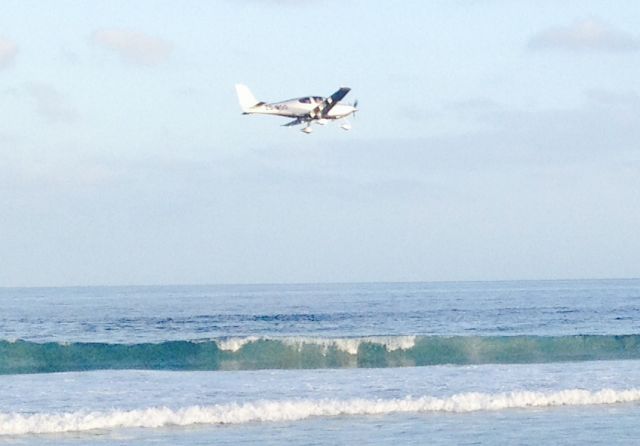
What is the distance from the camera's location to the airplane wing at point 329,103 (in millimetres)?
38562

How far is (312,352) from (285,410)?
17117mm

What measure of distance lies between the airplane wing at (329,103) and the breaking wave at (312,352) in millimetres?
7524

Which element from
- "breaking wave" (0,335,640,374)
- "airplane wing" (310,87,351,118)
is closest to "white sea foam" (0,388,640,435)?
"breaking wave" (0,335,640,374)

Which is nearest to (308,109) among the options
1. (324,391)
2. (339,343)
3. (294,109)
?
(294,109)

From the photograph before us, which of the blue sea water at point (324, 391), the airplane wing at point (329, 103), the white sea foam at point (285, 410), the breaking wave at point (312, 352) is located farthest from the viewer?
the airplane wing at point (329, 103)

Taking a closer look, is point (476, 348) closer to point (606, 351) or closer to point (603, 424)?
point (606, 351)

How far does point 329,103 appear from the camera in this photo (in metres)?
39.0

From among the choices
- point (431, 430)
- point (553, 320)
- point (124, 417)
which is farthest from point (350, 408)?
point (553, 320)

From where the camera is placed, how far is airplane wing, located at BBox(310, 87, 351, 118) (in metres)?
38.6

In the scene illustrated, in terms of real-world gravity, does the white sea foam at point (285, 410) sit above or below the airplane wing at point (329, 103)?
below

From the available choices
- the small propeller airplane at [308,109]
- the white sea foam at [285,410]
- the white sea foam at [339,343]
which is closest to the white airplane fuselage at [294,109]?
the small propeller airplane at [308,109]

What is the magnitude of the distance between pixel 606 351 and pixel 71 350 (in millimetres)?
17998

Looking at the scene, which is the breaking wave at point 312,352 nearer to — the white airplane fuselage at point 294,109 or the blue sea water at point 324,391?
the blue sea water at point 324,391

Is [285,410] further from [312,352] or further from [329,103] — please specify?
[329,103]
